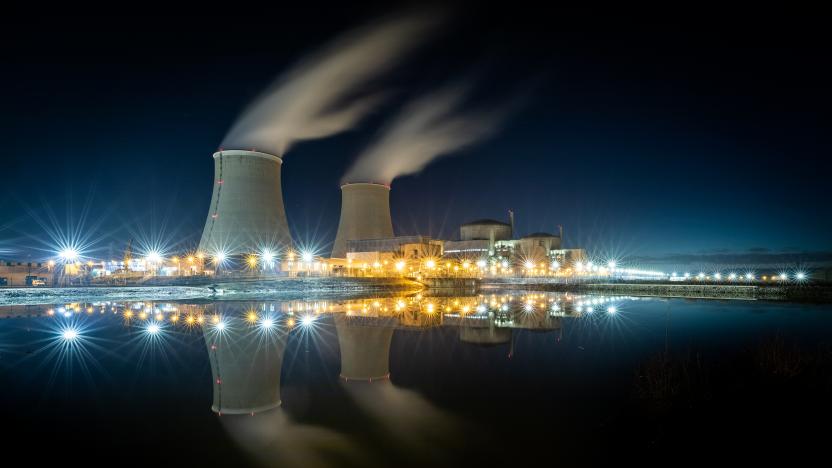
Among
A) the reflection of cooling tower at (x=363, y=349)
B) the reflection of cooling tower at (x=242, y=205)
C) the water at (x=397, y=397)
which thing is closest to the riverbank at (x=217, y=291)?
the reflection of cooling tower at (x=242, y=205)

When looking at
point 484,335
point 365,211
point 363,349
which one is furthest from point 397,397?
point 365,211

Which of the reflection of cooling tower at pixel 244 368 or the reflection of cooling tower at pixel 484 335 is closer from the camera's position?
the reflection of cooling tower at pixel 244 368

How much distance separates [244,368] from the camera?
18.8ft

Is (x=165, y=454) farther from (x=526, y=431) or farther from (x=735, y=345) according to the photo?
(x=735, y=345)

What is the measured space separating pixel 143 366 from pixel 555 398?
5467mm

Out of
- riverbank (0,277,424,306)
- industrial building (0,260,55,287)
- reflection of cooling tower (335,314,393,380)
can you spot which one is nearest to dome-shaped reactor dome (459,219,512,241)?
riverbank (0,277,424,306)

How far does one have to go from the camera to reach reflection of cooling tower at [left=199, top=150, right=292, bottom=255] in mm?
23453

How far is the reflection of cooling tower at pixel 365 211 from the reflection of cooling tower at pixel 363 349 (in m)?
22.1

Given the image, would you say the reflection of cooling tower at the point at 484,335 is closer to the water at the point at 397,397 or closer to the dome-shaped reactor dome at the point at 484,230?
the water at the point at 397,397

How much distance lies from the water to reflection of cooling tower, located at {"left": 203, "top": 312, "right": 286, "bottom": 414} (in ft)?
0.10

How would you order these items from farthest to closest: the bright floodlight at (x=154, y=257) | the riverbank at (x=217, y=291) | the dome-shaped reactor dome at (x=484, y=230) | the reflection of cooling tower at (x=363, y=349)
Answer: the dome-shaped reactor dome at (x=484, y=230)
the bright floodlight at (x=154, y=257)
the riverbank at (x=217, y=291)
the reflection of cooling tower at (x=363, y=349)

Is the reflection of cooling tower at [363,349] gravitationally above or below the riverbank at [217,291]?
below

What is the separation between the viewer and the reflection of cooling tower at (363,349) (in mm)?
5625

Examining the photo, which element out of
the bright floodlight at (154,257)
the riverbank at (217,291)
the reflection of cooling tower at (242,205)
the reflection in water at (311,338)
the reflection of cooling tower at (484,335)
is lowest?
the reflection of cooling tower at (484,335)
